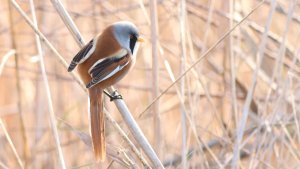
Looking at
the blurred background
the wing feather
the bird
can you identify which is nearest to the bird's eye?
the bird

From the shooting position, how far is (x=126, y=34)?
1.88 meters

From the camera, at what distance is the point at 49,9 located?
287 cm

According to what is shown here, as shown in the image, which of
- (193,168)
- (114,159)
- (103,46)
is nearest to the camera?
(114,159)

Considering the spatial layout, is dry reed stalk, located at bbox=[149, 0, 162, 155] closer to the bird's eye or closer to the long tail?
the bird's eye

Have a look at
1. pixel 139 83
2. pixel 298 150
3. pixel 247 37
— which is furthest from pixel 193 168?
pixel 139 83

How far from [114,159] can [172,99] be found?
4.82 feet

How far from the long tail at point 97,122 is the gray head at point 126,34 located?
180mm

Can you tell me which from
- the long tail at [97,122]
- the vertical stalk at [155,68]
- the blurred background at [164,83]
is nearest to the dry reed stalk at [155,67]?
the vertical stalk at [155,68]

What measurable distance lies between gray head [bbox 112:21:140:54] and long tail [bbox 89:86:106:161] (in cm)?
18

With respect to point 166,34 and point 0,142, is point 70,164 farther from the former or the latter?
point 166,34

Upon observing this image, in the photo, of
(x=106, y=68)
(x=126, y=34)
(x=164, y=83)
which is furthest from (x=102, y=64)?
(x=164, y=83)

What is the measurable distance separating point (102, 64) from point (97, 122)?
19 centimetres

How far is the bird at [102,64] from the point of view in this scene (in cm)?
165

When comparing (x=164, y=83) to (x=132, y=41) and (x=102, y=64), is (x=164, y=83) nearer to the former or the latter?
(x=132, y=41)
